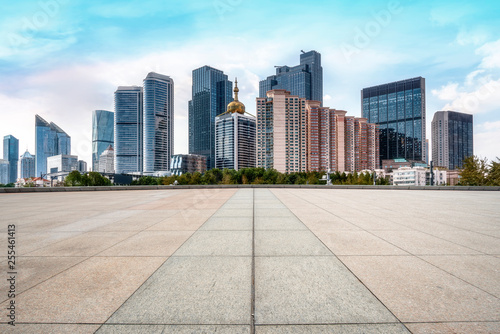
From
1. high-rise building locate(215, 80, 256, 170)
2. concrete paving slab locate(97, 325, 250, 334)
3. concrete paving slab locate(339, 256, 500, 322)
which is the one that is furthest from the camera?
high-rise building locate(215, 80, 256, 170)

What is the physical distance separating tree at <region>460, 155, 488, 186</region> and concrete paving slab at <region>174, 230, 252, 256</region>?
4152 cm

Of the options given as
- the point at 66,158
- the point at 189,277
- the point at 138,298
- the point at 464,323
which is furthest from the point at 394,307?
the point at 66,158

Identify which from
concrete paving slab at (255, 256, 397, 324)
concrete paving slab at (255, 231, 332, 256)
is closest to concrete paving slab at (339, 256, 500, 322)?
concrete paving slab at (255, 256, 397, 324)

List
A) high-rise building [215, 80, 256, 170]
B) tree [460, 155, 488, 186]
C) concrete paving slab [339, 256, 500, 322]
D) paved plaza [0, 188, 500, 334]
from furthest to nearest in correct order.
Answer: high-rise building [215, 80, 256, 170]
tree [460, 155, 488, 186]
concrete paving slab [339, 256, 500, 322]
paved plaza [0, 188, 500, 334]

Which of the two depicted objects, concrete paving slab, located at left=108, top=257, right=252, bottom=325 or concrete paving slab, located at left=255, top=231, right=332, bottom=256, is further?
concrete paving slab, located at left=255, top=231, right=332, bottom=256

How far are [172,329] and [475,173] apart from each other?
1768 inches

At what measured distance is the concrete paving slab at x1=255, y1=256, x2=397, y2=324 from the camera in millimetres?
2619

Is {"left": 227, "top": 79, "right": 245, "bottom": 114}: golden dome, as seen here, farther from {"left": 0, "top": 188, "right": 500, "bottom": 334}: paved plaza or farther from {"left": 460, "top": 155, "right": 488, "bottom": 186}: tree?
{"left": 0, "top": 188, "right": 500, "bottom": 334}: paved plaza

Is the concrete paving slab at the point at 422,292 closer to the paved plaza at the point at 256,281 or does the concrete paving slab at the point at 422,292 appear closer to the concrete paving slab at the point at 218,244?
the paved plaza at the point at 256,281

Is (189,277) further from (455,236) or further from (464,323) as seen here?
(455,236)

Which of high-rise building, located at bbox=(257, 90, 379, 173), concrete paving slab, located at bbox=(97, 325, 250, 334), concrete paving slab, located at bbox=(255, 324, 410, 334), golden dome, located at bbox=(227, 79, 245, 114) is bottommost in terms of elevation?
concrete paving slab, located at bbox=(255, 324, 410, 334)

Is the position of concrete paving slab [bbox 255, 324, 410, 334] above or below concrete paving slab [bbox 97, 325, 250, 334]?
below

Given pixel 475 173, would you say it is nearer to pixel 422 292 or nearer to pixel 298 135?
pixel 422 292

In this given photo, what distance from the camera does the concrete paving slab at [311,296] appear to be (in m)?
2.62
